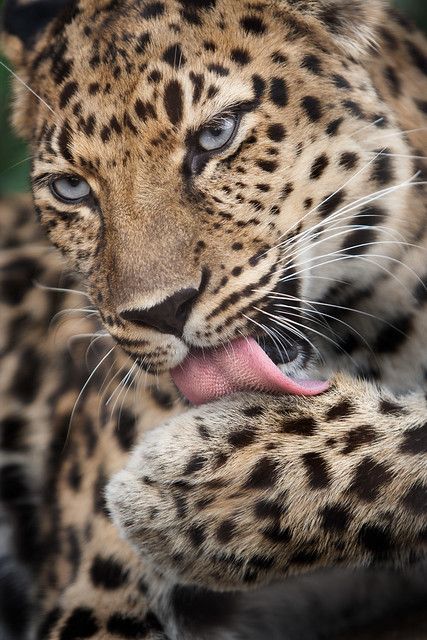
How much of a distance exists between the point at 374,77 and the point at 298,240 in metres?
0.51

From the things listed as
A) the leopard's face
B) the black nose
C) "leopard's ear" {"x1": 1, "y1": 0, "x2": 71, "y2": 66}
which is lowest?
the black nose

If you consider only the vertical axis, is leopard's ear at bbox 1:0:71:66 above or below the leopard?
above

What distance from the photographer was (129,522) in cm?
263

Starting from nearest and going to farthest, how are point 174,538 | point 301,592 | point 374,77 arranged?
point 174,538, point 374,77, point 301,592

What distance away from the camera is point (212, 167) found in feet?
8.93

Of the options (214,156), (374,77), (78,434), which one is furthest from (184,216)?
(78,434)

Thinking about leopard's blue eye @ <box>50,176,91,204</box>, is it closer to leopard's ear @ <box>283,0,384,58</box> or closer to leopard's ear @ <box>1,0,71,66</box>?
leopard's ear @ <box>1,0,71,66</box>

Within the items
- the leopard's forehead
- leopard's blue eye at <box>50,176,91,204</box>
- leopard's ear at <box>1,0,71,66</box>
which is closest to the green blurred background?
leopard's ear at <box>1,0,71,66</box>

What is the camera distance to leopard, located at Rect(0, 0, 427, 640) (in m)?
2.54

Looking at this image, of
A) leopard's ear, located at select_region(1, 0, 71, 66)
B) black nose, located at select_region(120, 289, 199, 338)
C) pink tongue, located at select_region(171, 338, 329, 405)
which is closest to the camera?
black nose, located at select_region(120, 289, 199, 338)

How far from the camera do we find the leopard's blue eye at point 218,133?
8.96ft

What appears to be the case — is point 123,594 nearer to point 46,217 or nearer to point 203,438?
point 203,438

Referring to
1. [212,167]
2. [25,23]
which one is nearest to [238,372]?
[212,167]

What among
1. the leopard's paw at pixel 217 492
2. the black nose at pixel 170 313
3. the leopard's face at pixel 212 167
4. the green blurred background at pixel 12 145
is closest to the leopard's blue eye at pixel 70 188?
the leopard's face at pixel 212 167
